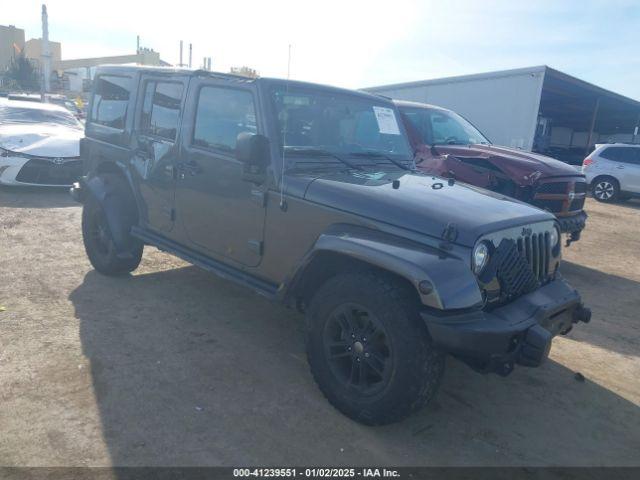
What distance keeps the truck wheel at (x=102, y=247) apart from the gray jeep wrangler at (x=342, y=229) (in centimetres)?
9

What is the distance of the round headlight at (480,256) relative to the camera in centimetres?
282

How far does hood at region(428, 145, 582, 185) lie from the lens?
6465mm

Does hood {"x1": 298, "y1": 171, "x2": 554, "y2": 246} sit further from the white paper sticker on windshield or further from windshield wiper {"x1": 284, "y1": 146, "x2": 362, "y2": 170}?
the white paper sticker on windshield

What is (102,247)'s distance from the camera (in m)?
5.31

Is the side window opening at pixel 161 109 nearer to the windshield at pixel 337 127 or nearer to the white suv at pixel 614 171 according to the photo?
the windshield at pixel 337 127

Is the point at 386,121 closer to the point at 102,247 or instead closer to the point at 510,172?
the point at 510,172

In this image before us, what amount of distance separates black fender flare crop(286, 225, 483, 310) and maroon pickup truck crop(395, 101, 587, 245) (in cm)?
362

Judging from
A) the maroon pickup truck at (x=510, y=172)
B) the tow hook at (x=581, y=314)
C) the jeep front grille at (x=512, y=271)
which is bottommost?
the tow hook at (x=581, y=314)

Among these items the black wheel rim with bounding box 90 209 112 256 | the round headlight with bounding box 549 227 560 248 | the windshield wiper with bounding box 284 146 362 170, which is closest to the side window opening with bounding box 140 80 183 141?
the black wheel rim with bounding box 90 209 112 256

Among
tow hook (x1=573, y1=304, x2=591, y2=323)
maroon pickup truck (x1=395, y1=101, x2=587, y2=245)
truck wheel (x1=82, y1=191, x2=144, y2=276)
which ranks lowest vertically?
truck wheel (x1=82, y1=191, x2=144, y2=276)

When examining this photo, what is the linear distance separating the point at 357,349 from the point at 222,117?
213cm

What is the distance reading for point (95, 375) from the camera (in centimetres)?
345

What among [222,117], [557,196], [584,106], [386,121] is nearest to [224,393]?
[222,117]

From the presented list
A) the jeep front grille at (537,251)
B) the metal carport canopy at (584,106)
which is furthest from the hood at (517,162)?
the metal carport canopy at (584,106)
